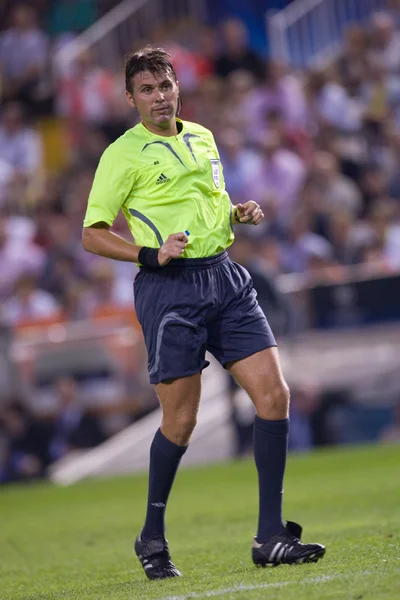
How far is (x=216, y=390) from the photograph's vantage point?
11.9 metres

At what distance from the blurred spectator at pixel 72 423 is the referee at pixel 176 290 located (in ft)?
21.4

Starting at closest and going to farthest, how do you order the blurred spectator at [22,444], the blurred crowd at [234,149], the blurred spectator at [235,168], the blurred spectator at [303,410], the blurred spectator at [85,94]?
the blurred spectator at [22,444], the blurred spectator at [303,410], the blurred crowd at [234,149], the blurred spectator at [235,168], the blurred spectator at [85,94]

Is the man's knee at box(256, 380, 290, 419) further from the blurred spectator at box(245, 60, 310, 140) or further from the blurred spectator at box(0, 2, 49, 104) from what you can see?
the blurred spectator at box(0, 2, 49, 104)

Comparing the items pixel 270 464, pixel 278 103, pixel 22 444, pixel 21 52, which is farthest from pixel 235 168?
pixel 270 464

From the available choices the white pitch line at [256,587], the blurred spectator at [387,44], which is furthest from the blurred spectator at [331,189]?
the white pitch line at [256,587]

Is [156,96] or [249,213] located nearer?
[156,96]

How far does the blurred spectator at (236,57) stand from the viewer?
673 inches

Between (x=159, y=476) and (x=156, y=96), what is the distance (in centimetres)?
164

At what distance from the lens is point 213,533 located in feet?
22.7

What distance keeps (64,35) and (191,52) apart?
2.41 metres

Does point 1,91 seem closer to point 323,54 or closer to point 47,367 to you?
point 323,54

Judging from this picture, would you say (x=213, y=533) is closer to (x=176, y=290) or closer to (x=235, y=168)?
(x=176, y=290)

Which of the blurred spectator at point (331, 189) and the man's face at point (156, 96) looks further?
the blurred spectator at point (331, 189)

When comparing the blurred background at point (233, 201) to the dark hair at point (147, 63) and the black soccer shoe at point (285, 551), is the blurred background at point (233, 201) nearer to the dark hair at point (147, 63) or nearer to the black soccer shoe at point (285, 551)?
the dark hair at point (147, 63)
